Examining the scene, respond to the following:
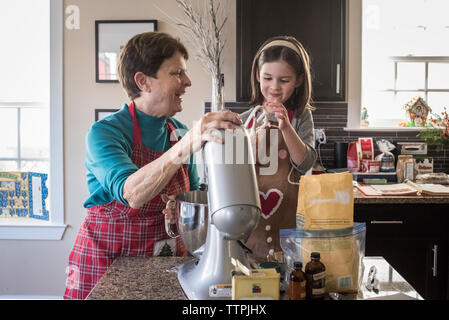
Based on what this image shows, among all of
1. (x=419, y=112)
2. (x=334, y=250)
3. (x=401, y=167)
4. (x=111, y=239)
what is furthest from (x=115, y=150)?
(x=419, y=112)

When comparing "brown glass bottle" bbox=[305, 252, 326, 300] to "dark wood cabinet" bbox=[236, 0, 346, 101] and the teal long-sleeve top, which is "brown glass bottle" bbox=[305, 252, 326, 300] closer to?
the teal long-sleeve top

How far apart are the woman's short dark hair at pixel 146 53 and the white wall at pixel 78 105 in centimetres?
163

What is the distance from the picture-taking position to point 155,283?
1.07 meters

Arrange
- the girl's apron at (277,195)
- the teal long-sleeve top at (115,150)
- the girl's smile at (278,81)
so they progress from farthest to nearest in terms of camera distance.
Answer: the girl's smile at (278,81) → the girl's apron at (277,195) → the teal long-sleeve top at (115,150)

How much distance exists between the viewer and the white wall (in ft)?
10.2

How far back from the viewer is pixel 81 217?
321cm

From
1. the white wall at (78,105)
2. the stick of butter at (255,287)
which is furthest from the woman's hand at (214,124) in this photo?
the white wall at (78,105)

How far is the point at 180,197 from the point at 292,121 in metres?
1.05

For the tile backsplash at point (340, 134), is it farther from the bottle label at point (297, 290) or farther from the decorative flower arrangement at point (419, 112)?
the bottle label at point (297, 290)

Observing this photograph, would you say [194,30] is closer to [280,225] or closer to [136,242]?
[280,225]

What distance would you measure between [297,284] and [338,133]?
7.98 feet

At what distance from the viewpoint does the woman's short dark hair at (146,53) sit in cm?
146

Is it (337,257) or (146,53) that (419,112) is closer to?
(146,53)
